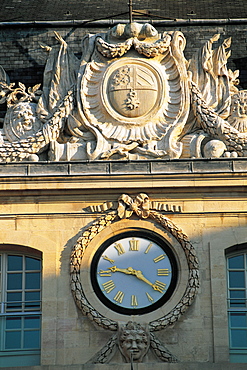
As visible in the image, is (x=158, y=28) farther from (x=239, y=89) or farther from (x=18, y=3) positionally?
(x=18, y=3)

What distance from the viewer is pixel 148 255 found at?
2686cm

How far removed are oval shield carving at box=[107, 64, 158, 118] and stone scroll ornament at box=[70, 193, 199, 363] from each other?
210cm

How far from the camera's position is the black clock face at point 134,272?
86.9 ft

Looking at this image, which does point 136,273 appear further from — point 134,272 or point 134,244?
point 134,244

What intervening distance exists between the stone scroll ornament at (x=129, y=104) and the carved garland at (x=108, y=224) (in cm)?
120

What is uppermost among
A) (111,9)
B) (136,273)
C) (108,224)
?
(111,9)

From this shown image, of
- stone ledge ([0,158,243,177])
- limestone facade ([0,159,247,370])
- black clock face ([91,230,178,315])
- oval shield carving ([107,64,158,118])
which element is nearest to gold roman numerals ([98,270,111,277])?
black clock face ([91,230,178,315])

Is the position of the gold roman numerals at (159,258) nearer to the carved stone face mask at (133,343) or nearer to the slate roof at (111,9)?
the carved stone face mask at (133,343)

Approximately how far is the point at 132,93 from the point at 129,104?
0.26 meters

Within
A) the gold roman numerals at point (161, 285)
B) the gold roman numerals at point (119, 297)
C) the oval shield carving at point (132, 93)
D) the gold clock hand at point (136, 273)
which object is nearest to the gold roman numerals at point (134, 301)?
the gold roman numerals at point (119, 297)

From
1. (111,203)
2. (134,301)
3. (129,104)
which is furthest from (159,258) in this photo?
(129,104)

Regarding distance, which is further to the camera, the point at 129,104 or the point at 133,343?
the point at 129,104

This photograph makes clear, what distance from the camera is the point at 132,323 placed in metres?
26.1

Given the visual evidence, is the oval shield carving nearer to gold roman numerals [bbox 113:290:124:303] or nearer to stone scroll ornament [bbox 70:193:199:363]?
stone scroll ornament [bbox 70:193:199:363]
